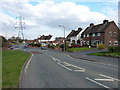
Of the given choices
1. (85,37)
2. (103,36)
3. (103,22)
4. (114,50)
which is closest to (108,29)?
(103,36)

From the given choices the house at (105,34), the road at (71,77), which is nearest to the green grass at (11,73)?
the road at (71,77)

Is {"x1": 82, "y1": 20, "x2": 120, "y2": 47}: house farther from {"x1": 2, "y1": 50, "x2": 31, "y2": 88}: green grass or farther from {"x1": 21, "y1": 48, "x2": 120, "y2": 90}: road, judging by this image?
{"x1": 21, "y1": 48, "x2": 120, "y2": 90}: road

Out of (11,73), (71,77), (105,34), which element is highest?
(105,34)

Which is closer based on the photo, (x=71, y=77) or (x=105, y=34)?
(x=71, y=77)

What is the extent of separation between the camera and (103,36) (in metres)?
54.9

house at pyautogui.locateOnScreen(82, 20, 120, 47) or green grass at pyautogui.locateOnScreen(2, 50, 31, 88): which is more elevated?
house at pyautogui.locateOnScreen(82, 20, 120, 47)

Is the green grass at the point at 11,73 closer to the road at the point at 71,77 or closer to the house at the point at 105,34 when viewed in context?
the road at the point at 71,77

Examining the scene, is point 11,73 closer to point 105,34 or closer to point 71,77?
point 71,77

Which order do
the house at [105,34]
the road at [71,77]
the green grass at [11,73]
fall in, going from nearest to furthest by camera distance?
the green grass at [11,73]
the road at [71,77]
the house at [105,34]

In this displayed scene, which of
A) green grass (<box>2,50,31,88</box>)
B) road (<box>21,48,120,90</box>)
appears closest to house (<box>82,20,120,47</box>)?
green grass (<box>2,50,31,88</box>)

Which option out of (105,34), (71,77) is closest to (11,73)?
(71,77)

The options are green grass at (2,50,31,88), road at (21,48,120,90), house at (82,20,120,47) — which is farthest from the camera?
house at (82,20,120,47)

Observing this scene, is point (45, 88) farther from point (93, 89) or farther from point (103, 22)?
point (103, 22)

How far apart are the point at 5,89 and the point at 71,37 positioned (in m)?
80.8
